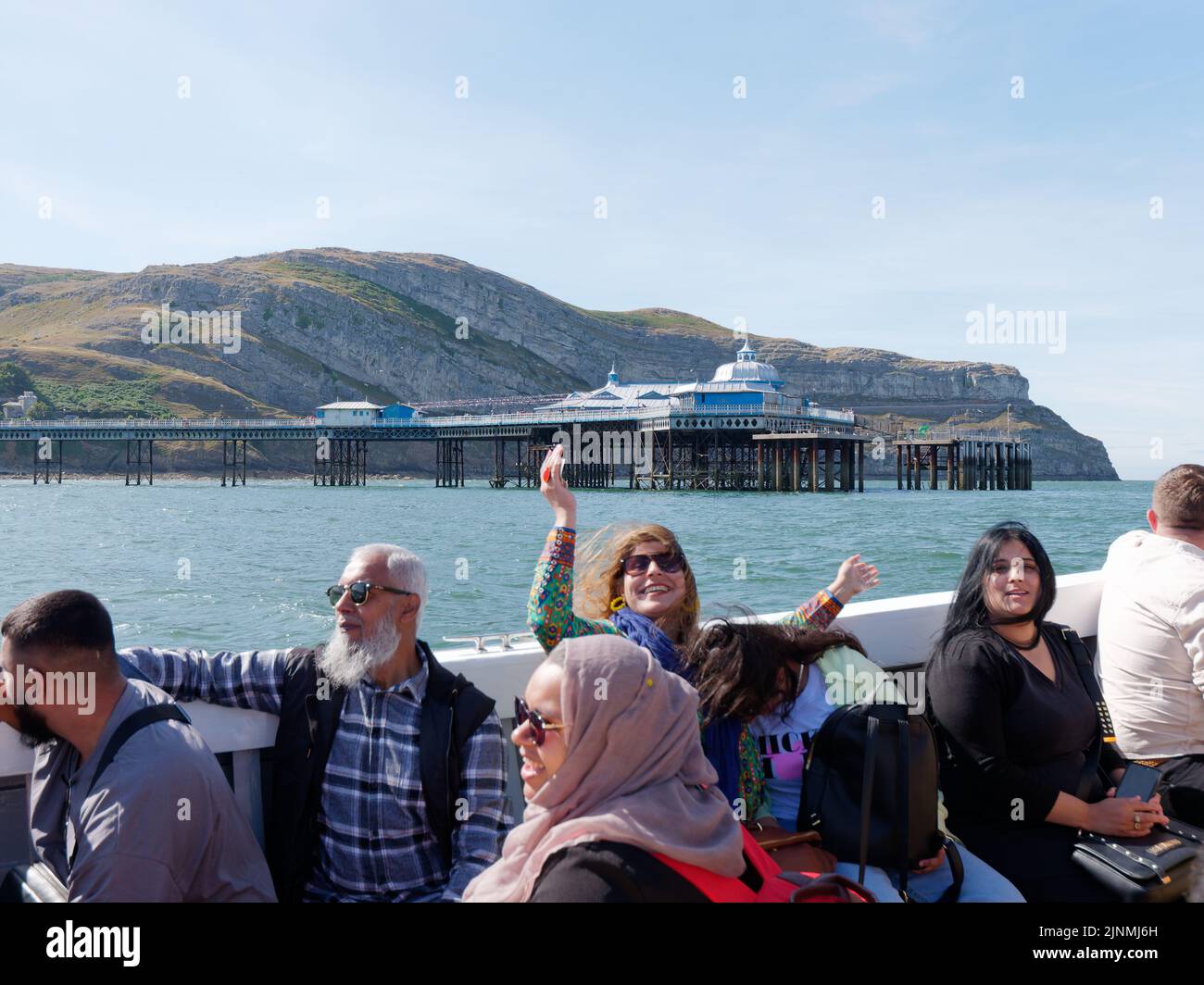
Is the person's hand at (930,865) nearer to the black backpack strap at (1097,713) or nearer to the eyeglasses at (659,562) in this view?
the black backpack strap at (1097,713)

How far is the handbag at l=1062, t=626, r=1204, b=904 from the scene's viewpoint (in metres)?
2.83

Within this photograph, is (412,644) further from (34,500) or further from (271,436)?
(271,436)

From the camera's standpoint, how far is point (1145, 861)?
290 centimetres

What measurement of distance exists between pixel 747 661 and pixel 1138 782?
1.45 metres

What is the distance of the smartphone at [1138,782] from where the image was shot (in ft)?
10.5

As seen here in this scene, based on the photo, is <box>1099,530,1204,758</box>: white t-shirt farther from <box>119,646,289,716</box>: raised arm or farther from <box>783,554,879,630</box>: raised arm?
<box>119,646,289,716</box>: raised arm

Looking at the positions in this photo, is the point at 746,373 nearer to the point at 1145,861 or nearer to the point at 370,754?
the point at 1145,861

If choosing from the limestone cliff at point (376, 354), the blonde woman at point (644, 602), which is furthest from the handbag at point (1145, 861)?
the limestone cliff at point (376, 354)

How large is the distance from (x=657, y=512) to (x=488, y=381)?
122m

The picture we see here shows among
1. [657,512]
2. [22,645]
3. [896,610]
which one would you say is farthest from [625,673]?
[657,512]

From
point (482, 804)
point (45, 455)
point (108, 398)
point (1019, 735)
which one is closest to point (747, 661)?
point (482, 804)

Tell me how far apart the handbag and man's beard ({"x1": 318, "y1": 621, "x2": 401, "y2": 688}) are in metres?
2.09

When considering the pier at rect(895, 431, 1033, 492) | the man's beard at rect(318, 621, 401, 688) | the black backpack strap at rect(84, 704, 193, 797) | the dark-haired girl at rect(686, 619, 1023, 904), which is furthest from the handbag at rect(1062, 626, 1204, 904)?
the pier at rect(895, 431, 1033, 492)

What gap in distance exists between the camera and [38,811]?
7.80 feet
